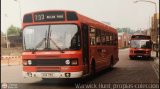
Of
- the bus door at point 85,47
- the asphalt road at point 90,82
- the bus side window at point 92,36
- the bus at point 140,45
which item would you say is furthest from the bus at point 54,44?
the bus at point 140,45

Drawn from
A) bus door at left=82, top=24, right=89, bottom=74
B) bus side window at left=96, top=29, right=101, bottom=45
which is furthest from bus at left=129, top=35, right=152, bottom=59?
bus door at left=82, top=24, right=89, bottom=74

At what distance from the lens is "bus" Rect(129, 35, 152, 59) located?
47719 mm

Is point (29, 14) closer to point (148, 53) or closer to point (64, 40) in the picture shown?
point (64, 40)

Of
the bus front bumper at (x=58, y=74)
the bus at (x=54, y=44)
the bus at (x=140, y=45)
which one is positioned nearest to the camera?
the bus front bumper at (x=58, y=74)

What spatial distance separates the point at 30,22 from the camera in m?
17.4

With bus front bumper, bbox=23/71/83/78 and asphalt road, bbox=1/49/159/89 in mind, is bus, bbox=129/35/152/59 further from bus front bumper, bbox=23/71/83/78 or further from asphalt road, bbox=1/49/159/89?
bus front bumper, bbox=23/71/83/78

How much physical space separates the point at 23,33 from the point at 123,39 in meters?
153

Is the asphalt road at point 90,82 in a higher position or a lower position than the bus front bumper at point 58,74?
lower

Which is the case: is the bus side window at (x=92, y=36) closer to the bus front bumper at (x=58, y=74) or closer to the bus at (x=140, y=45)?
the bus front bumper at (x=58, y=74)

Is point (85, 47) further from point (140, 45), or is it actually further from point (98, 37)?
point (140, 45)

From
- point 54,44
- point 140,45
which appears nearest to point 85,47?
point 54,44

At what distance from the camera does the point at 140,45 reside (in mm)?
47688

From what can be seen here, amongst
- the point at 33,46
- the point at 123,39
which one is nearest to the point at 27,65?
the point at 33,46

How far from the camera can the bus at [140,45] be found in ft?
157
